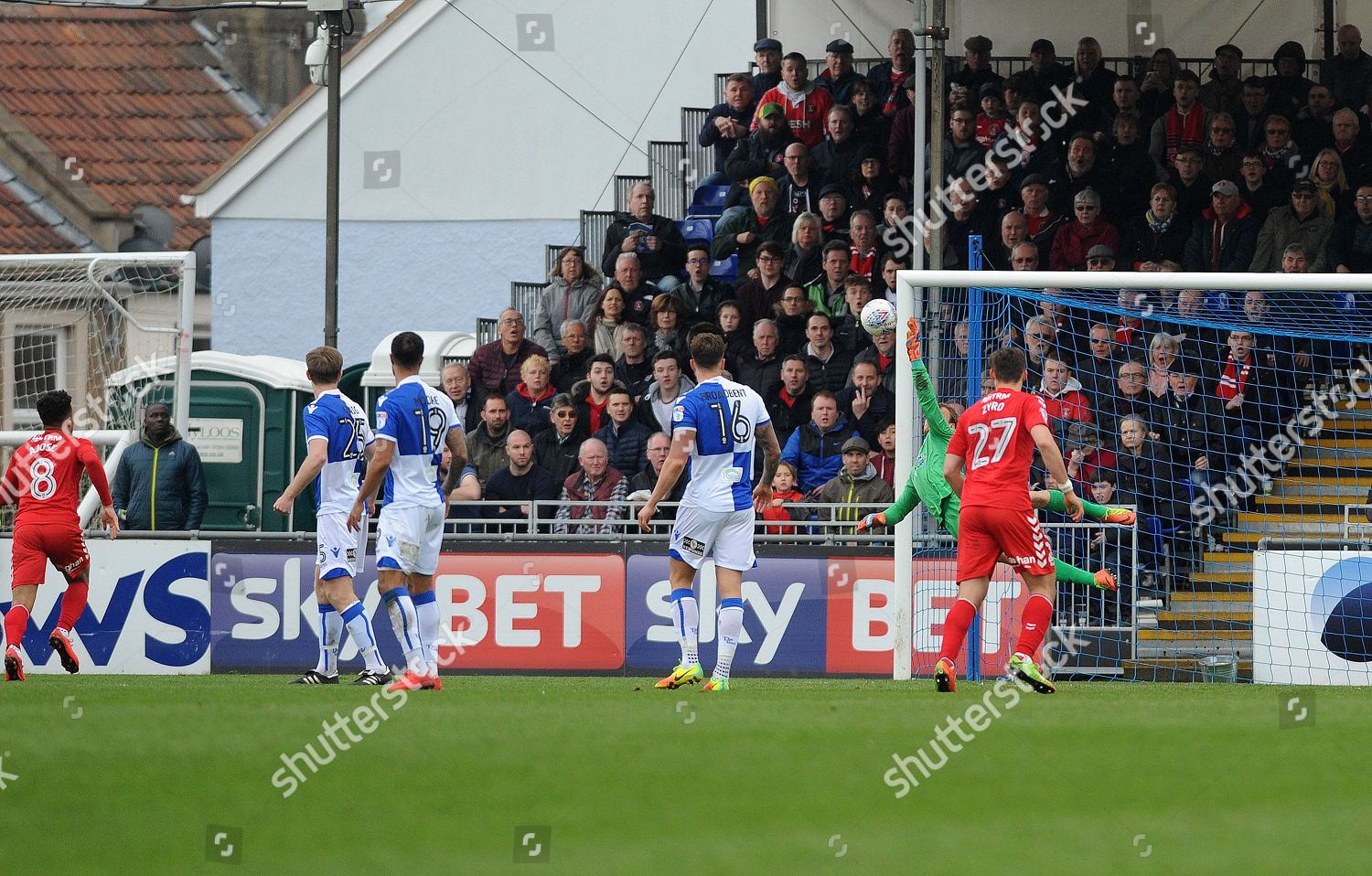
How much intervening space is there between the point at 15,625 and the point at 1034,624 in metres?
6.52

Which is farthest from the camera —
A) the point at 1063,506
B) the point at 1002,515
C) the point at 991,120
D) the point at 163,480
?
the point at 991,120

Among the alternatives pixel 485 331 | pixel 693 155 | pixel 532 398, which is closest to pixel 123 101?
pixel 693 155

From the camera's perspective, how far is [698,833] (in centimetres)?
543

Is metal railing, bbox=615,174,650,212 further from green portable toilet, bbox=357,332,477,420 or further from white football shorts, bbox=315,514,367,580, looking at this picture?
white football shorts, bbox=315,514,367,580

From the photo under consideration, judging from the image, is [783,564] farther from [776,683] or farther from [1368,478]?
[1368,478]

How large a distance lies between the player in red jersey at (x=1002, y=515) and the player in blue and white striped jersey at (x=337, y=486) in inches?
137

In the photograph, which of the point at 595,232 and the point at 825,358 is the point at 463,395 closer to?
the point at 825,358

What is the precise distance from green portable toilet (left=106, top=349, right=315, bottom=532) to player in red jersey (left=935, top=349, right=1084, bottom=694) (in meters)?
9.95

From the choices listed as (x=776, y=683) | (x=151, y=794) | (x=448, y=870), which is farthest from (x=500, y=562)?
(x=448, y=870)

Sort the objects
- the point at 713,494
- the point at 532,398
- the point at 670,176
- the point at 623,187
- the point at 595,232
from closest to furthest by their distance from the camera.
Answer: the point at 713,494 → the point at 532,398 → the point at 595,232 → the point at 670,176 → the point at 623,187

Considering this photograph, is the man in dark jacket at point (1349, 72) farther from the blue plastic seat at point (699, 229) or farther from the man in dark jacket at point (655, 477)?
the man in dark jacket at point (655, 477)

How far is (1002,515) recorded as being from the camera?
9828mm

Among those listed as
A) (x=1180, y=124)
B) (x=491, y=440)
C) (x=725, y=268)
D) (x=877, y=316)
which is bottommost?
(x=491, y=440)

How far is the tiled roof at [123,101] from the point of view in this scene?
31.1 m
